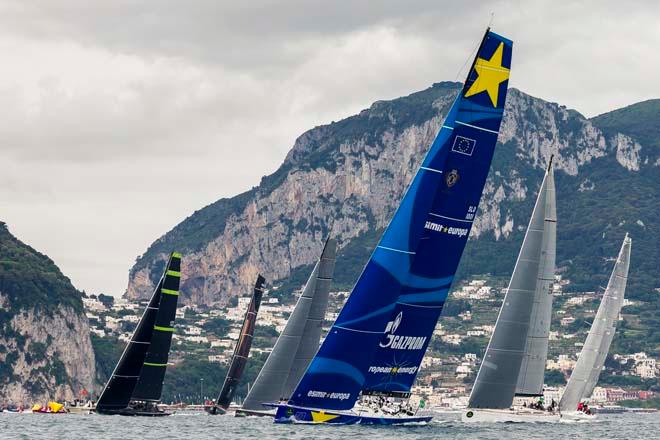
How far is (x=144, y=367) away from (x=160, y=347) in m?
1.95

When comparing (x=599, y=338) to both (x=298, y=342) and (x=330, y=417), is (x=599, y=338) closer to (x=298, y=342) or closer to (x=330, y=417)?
(x=298, y=342)

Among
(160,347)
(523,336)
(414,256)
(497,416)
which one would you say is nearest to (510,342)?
(523,336)

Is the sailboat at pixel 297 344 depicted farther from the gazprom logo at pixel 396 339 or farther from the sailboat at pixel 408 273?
the gazprom logo at pixel 396 339

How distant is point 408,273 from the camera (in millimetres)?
59688

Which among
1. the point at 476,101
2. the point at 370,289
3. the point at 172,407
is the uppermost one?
the point at 476,101

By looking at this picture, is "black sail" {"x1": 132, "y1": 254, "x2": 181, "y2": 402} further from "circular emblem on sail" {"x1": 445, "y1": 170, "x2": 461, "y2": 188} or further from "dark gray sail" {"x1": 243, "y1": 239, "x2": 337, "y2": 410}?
"circular emblem on sail" {"x1": 445, "y1": 170, "x2": 461, "y2": 188}

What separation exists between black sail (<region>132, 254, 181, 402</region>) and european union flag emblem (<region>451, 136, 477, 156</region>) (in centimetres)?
3350

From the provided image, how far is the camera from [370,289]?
190 ft

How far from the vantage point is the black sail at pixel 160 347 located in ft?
288

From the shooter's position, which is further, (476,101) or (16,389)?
(16,389)

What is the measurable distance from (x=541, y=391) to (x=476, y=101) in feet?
87.7

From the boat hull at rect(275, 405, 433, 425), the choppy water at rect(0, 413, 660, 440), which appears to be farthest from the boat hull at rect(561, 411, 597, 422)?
the boat hull at rect(275, 405, 433, 425)

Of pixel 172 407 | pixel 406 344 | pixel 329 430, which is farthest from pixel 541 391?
pixel 172 407

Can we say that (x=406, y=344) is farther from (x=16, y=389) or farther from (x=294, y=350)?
(x=16, y=389)
